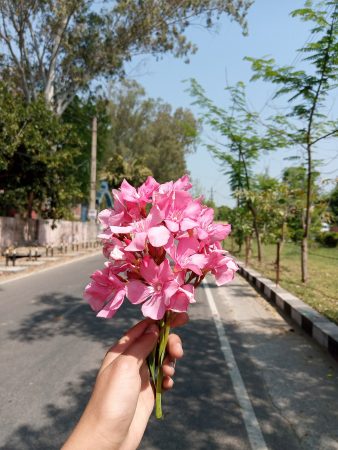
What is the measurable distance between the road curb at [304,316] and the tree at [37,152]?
13137mm

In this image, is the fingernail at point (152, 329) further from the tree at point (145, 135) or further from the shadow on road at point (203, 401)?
the tree at point (145, 135)

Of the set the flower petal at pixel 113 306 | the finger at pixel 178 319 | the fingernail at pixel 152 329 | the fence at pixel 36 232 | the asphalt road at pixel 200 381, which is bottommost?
the asphalt road at pixel 200 381

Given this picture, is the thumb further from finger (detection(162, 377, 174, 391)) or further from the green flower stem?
finger (detection(162, 377, 174, 391))

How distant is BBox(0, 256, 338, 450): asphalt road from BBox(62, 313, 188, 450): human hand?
2116 mm

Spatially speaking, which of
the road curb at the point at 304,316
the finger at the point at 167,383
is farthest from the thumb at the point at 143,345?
the road curb at the point at 304,316

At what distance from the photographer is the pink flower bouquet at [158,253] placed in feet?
4.99

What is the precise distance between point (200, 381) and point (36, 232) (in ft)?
77.1

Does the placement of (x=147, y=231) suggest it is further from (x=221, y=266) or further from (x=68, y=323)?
(x=68, y=323)

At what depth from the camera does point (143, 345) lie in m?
1.56

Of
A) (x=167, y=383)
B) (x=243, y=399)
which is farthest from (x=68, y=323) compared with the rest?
(x=167, y=383)

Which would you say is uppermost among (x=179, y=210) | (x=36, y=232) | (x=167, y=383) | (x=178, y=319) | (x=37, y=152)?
(x=37, y=152)

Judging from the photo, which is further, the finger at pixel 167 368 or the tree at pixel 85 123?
the tree at pixel 85 123

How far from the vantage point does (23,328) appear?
7102mm

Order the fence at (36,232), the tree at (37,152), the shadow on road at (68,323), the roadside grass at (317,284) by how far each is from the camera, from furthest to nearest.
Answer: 1. the fence at (36,232)
2. the tree at (37,152)
3. the roadside grass at (317,284)
4. the shadow on road at (68,323)
